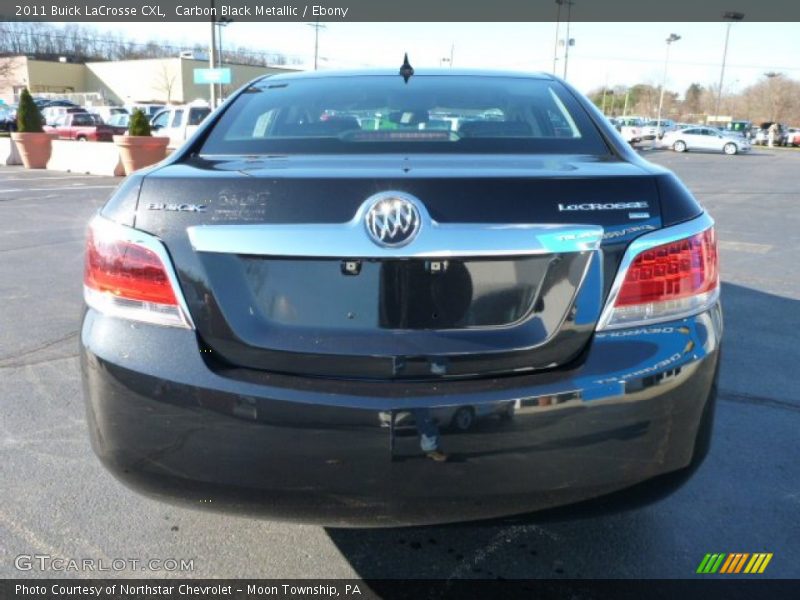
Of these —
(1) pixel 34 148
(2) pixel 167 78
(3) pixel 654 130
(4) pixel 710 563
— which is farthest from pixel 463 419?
(2) pixel 167 78

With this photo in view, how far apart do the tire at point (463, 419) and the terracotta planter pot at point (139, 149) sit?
693 inches

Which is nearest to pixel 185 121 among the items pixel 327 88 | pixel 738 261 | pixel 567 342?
pixel 738 261

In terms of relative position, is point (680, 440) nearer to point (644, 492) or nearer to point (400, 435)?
point (644, 492)

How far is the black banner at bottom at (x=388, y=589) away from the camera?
2256mm

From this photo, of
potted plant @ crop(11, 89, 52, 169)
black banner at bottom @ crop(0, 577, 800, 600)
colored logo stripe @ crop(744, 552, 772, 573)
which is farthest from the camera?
potted plant @ crop(11, 89, 52, 169)

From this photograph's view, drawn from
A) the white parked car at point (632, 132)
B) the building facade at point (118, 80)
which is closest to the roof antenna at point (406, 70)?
the white parked car at point (632, 132)

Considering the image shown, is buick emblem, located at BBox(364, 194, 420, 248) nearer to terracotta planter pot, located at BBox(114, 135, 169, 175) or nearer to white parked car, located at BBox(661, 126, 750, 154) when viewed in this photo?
terracotta planter pot, located at BBox(114, 135, 169, 175)

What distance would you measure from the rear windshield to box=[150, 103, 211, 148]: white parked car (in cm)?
2155

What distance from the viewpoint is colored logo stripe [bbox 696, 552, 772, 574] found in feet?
7.84

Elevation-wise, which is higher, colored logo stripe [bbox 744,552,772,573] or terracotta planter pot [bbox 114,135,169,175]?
colored logo stripe [bbox 744,552,772,573]

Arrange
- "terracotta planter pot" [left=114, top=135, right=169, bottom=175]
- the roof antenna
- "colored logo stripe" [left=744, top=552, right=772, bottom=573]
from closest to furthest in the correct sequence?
"colored logo stripe" [left=744, top=552, right=772, bottom=573], the roof antenna, "terracotta planter pot" [left=114, top=135, right=169, bottom=175]

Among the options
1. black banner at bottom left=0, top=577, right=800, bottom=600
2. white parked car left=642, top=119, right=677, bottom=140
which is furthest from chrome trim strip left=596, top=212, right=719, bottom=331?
white parked car left=642, top=119, right=677, bottom=140

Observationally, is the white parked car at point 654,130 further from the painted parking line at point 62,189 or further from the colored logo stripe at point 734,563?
the colored logo stripe at point 734,563

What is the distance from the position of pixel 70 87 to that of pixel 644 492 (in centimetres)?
9413
